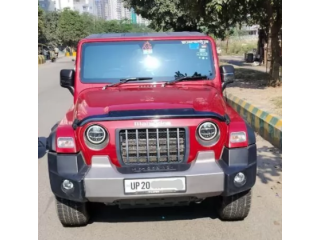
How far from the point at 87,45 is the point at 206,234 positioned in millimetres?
2358

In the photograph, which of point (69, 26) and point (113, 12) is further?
point (113, 12)

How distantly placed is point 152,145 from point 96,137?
1.53 feet

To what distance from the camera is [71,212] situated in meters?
3.79

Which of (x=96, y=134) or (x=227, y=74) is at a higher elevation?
(x=227, y=74)

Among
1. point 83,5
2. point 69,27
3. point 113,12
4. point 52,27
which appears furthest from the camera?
point 83,5

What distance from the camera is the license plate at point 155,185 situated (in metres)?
3.32

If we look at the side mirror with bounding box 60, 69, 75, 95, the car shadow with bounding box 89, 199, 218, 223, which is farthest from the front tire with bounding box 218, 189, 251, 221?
the side mirror with bounding box 60, 69, 75, 95

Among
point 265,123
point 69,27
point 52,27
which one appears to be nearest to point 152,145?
point 265,123

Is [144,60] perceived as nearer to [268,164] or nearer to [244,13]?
[268,164]

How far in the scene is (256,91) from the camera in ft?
38.5

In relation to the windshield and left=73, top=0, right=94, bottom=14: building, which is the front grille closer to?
the windshield

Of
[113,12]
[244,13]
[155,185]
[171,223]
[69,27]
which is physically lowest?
[171,223]

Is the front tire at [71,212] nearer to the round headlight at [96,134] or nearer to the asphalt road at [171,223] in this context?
the asphalt road at [171,223]

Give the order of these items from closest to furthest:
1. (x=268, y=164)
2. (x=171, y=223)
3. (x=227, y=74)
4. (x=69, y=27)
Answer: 1. (x=171, y=223)
2. (x=227, y=74)
3. (x=268, y=164)
4. (x=69, y=27)
